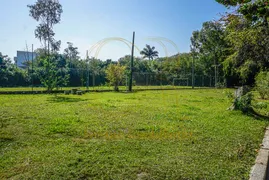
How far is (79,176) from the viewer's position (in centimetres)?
200

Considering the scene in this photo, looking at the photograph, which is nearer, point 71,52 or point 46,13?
point 46,13

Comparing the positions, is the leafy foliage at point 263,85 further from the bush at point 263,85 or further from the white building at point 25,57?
the white building at point 25,57

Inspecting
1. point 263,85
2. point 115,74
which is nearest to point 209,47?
point 115,74

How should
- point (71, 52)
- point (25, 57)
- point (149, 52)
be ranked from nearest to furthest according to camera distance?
point (25, 57) → point (71, 52) → point (149, 52)

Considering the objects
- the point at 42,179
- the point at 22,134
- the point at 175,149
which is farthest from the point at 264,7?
the point at 22,134

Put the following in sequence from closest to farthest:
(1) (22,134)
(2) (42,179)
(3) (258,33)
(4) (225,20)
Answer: (2) (42,179) < (1) (22,134) < (3) (258,33) < (4) (225,20)

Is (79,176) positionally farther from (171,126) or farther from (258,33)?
(258,33)

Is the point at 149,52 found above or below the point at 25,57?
above

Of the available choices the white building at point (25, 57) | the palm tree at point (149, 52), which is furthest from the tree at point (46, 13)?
the palm tree at point (149, 52)

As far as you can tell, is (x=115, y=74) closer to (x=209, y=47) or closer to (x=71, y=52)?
(x=209, y=47)

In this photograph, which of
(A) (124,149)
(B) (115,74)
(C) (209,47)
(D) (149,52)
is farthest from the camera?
(D) (149,52)

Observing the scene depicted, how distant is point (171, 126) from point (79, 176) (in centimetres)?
263

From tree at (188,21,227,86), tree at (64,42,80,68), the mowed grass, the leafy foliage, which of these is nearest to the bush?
the leafy foliage

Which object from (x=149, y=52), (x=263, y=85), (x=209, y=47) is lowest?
(x=263, y=85)
